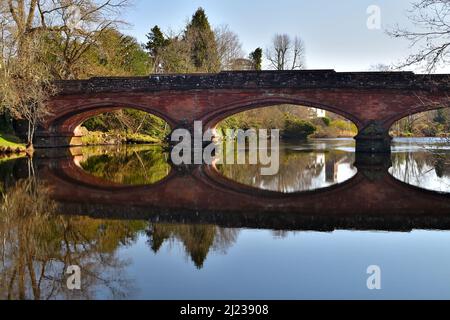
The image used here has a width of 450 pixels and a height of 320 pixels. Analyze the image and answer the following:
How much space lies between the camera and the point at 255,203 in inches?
360

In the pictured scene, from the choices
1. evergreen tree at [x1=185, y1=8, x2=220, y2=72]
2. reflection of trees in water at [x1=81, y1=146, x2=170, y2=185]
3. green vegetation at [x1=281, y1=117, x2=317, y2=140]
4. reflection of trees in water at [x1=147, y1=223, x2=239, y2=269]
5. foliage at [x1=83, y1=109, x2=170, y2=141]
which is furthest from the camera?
green vegetation at [x1=281, y1=117, x2=317, y2=140]

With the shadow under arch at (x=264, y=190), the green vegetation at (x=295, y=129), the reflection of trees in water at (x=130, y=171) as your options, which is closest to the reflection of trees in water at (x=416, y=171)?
the shadow under arch at (x=264, y=190)

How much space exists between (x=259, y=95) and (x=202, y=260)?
1742cm

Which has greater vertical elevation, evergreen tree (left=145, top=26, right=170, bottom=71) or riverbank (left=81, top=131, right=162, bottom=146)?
evergreen tree (left=145, top=26, right=170, bottom=71)

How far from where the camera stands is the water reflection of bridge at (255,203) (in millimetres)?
7473

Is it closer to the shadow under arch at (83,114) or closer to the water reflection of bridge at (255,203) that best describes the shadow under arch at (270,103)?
the shadow under arch at (83,114)

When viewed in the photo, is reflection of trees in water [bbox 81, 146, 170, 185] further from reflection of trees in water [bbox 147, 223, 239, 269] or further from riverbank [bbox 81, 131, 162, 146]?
riverbank [bbox 81, 131, 162, 146]

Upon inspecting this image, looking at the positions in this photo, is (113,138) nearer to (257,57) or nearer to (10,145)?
(10,145)

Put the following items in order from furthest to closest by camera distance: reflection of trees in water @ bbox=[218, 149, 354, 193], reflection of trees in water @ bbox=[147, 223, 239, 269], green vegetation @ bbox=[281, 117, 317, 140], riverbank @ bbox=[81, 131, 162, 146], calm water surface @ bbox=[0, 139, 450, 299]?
green vegetation @ bbox=[281, 117, 317, 140], riverbank @ bbox=[81, 131, 162, 146], reflection of trees in water @ bbox=[218, 149, 354, 193], reflection of trees in water @ bbox=[147, 223, 239, 269], calm water surface @ bbox=[0, 139, 450, 299]

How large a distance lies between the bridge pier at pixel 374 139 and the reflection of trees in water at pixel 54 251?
16.7 m

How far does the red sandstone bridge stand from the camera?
20688mm

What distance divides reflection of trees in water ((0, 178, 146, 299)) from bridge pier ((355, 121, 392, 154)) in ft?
54.8

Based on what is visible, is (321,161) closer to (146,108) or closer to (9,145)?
(146,108)

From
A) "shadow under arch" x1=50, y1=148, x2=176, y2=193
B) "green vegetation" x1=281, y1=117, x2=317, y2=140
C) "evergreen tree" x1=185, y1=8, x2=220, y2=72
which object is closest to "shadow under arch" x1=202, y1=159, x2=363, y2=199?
"shadow under arch" x1=50, y1=148, x2=176, y2=193
